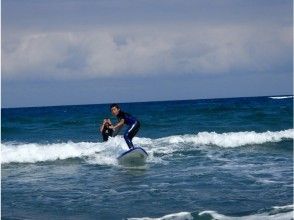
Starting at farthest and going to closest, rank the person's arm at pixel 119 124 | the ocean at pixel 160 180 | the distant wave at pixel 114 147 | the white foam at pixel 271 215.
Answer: the distant wave at pixel 114 147 < the person's arm at pixel 119 124 < the ocean at pixel 160 180 < the white foam at pixel 271 215

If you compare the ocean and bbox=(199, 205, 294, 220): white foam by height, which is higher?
the ocean

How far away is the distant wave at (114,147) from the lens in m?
17.5

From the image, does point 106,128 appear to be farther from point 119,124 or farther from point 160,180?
point 160,180

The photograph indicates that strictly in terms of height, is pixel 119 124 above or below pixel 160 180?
above

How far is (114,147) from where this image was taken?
18.6 metres

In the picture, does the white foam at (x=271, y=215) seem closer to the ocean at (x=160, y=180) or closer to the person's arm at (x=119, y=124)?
the ocean at (x=160, y=180)

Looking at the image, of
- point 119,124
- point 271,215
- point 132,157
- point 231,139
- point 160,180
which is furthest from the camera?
point 231,139

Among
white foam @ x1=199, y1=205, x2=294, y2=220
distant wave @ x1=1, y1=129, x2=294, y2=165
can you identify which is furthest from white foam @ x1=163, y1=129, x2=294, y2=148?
white foam @ x1=199, y1=205, x2=294, y2=220

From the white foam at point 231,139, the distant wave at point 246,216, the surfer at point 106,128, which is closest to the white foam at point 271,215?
the distant wave at point 246,216

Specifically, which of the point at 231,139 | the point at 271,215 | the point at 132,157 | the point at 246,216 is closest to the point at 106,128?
the point at 132,157

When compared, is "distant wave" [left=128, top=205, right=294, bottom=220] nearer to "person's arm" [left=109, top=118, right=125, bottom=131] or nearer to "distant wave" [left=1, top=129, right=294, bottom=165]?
"person's arm" [left=109, top=118, right=125, bottom=131]

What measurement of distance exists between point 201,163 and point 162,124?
60.1 ft

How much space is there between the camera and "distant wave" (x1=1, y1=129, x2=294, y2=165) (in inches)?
688

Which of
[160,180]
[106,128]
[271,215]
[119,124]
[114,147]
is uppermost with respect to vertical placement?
[106,128]
